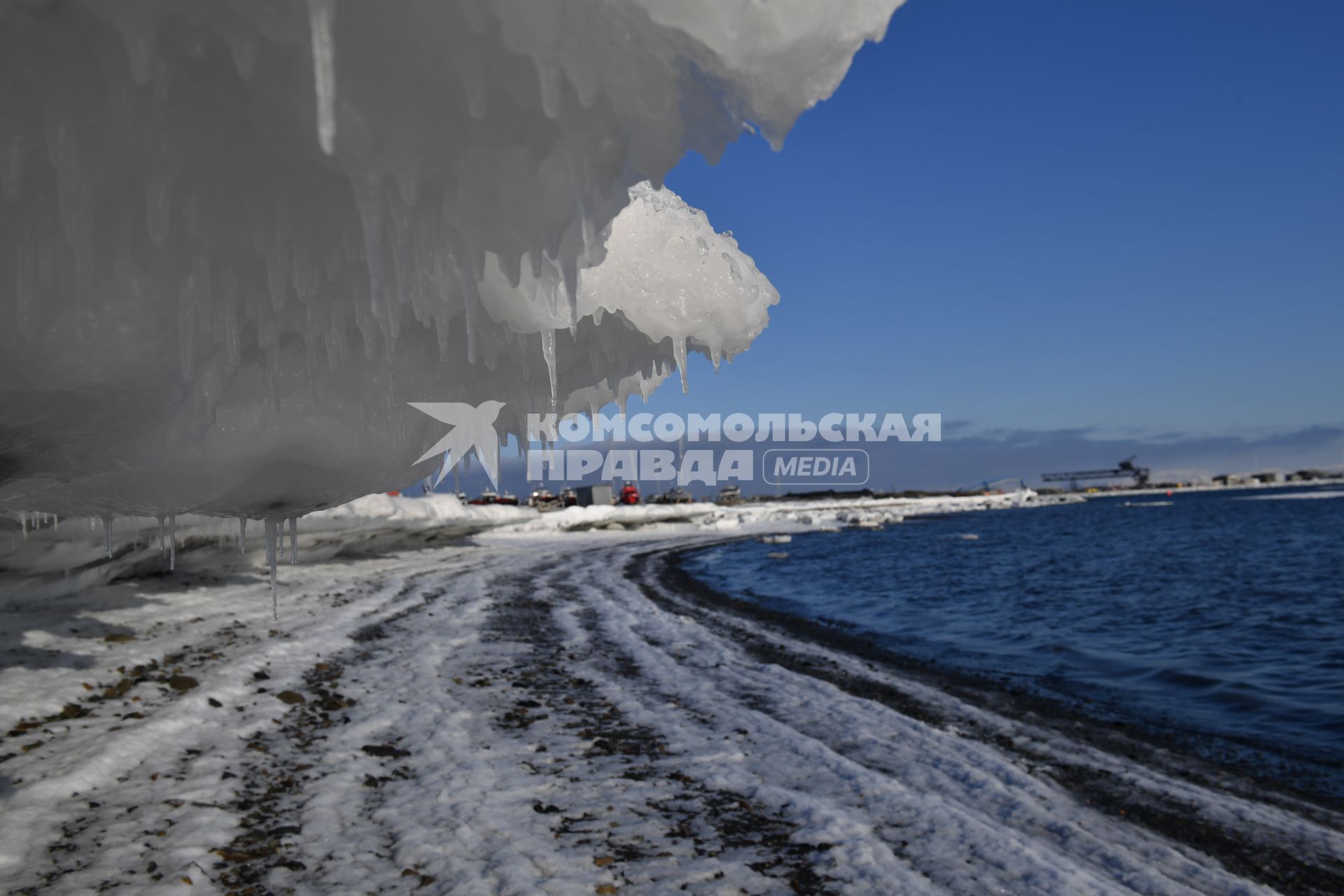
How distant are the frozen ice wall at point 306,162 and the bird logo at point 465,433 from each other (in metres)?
1.97

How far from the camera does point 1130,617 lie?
66.3 ft

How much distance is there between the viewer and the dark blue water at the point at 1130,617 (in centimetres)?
1103

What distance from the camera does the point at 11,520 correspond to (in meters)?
10.7

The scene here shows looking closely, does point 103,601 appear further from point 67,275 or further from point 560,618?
point 67,275

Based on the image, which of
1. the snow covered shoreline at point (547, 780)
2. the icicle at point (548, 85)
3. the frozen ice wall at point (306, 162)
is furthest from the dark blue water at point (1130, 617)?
the icicle at point (548, 85)

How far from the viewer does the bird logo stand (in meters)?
7.11

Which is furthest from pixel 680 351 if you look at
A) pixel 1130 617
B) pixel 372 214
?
pixel 1130 617

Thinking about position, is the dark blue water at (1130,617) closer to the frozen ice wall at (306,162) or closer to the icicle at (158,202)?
the frozen ice wall at (306,162)

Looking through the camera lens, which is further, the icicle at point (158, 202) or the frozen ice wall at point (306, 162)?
the icicle at point (158, 202)

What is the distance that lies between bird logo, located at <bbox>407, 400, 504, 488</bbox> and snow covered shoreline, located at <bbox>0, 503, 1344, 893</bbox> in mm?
2848

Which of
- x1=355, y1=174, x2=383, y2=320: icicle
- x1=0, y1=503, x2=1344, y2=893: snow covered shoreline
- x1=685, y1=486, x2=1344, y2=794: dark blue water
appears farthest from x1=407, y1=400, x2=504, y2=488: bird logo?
x1=685, y1=486, x2=1344, y2=794: dark blue water

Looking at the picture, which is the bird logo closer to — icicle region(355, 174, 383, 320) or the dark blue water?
icicle region(355, 174, 383, 320)

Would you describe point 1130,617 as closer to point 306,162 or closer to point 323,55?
point 306,162

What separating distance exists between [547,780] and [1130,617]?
19.9 metres
